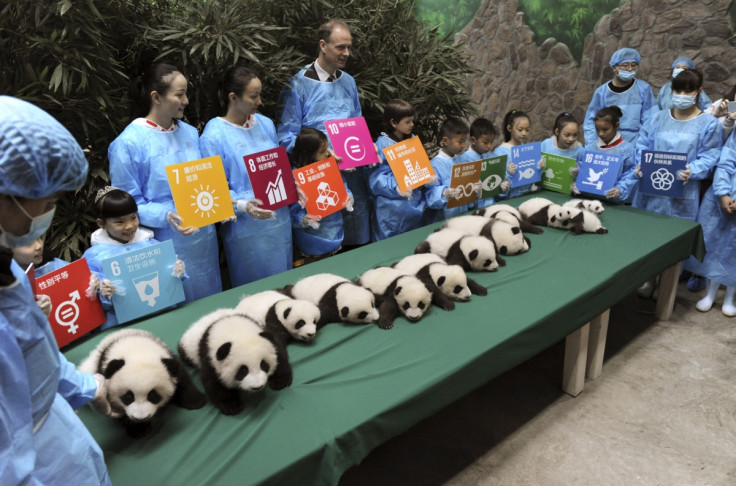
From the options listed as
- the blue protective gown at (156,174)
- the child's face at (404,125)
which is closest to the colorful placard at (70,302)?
the blue protective gown at (156,174)

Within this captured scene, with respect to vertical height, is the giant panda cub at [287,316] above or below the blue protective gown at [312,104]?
below

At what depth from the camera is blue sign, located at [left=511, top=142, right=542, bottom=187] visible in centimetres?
436

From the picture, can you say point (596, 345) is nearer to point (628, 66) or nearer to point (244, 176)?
point (244, 176)

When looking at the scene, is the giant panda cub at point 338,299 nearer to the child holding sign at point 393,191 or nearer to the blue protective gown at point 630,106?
the child holding sign at point 393,191

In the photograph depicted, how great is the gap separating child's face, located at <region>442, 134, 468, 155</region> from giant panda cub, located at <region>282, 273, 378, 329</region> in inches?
76.0

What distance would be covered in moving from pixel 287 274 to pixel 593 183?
9.16ft

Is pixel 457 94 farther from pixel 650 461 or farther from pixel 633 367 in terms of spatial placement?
pixel 650 461

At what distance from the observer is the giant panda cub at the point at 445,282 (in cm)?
269

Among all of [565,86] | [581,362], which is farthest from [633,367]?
[565,86]

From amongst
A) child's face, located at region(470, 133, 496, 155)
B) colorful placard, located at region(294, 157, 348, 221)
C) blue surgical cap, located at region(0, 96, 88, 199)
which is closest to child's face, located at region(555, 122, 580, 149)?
child's face, located at region(470, 133, 496, 155)

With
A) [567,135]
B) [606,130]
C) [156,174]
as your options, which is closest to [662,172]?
[606,130]

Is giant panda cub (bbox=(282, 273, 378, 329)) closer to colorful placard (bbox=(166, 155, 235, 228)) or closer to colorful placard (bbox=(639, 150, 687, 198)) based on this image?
colorful placard (bbox=(166, 155, 235, 228))

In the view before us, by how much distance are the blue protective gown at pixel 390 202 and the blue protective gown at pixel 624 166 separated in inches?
64.6

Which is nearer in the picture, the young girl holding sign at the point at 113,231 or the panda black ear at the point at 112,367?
the panda black ear at the point at 112,367
